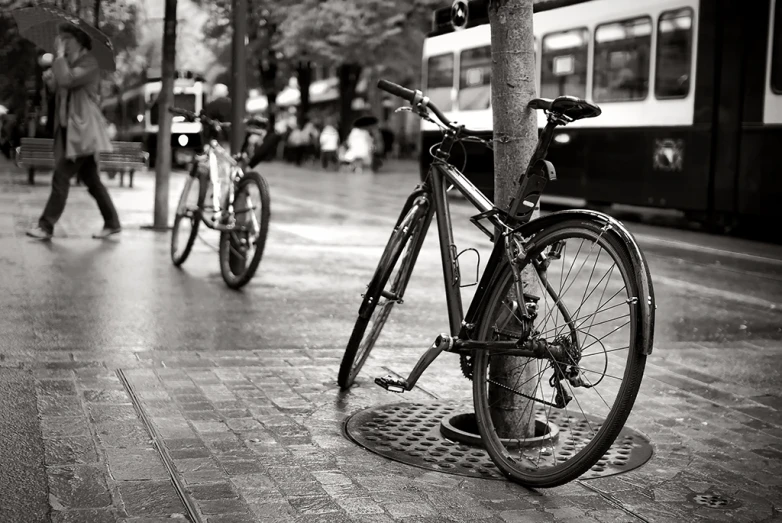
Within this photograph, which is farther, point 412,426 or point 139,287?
point 139,287

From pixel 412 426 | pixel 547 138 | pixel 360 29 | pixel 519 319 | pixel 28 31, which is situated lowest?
pixel 412 426

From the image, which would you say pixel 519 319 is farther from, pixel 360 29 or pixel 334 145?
pixel 334 145

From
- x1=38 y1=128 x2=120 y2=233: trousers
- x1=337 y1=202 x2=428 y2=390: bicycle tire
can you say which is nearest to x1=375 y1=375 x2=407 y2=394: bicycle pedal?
x1=337 y1=202 x2=428 y2=390: bicycle tire

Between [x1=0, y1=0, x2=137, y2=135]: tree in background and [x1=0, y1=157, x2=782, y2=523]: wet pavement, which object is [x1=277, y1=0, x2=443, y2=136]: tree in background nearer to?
[x1=0, y1=0, x2=137, y2=135]: tree in background

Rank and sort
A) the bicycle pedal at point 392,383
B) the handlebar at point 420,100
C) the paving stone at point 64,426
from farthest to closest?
the handlebar at point 420,100, the bicycle pedal at point 392,383, the paving stone at point 64,426

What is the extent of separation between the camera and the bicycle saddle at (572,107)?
3938 mm

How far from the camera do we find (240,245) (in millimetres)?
8562

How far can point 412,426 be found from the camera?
4.72 meters

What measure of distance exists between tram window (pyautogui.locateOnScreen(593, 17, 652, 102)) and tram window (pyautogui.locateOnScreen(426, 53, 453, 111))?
5481 mm

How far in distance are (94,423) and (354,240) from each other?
26.9 ft

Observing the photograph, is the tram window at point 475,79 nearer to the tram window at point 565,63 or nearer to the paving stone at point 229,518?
the tram window at point 565,63

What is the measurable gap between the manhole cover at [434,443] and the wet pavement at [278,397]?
66 millimetres

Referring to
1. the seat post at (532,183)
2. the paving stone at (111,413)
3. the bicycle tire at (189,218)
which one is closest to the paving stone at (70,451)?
the paving stone at (111,413)

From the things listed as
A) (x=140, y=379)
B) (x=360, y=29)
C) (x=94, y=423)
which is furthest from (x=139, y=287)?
(x=360, y=29)
